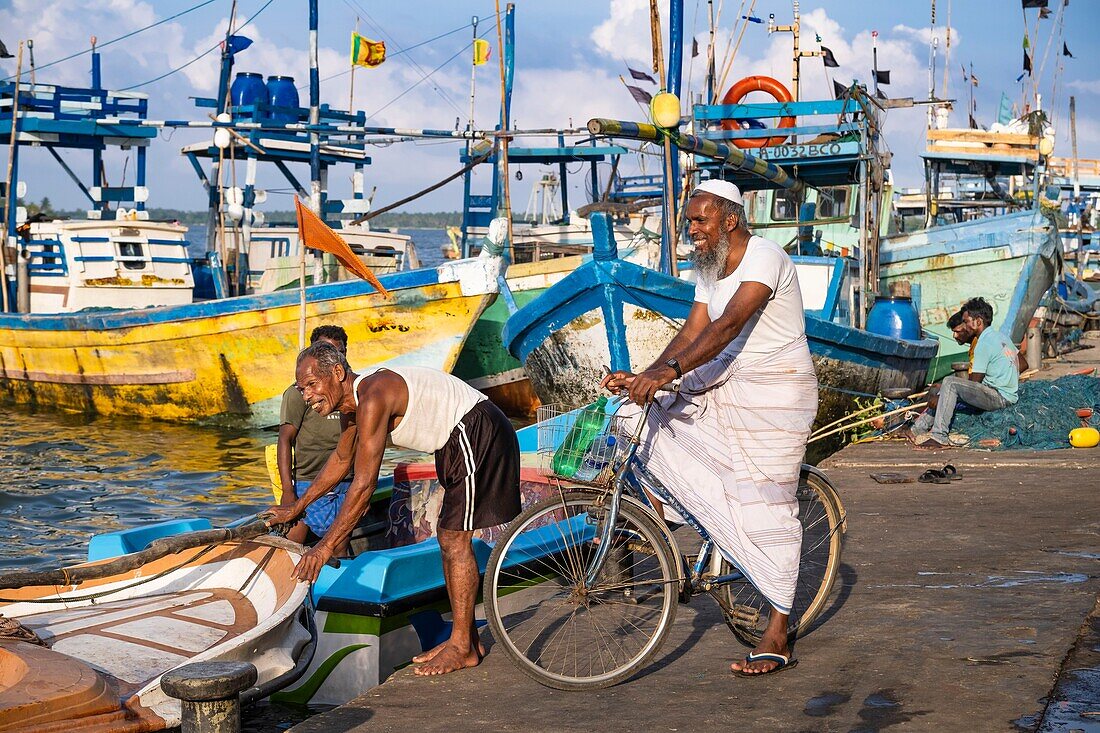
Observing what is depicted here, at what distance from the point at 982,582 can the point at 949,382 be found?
452 cm

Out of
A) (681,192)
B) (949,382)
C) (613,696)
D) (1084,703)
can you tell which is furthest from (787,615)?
(681,192)

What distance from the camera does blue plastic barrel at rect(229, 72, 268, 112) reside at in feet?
65.7

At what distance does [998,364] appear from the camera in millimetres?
9625

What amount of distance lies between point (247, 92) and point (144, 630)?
53.9 feet

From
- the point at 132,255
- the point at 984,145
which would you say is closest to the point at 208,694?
the point at 132,255

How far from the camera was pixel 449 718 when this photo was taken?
12.8ft

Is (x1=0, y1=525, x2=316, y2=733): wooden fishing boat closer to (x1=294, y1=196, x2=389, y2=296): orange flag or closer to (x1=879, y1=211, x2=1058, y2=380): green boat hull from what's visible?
(x1=294, y1=196, x2=389, y2=296): orange flag

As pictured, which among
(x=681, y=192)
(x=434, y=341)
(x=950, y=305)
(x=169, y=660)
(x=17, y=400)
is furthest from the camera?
(x=17, y=400)

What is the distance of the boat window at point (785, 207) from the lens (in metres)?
16.5

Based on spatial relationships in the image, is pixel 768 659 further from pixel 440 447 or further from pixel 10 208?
pixel 10 208

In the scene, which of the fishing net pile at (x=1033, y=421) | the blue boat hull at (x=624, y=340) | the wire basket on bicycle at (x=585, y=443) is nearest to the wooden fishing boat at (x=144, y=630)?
the wire basket on bicycle at (x=585, y=443)

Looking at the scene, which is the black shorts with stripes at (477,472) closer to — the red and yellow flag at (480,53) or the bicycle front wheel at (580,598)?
the bicycle front wheel at (580,598)

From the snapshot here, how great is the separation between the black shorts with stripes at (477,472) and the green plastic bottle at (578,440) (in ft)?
0.74

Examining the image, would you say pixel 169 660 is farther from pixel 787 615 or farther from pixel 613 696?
pixel 787 615
